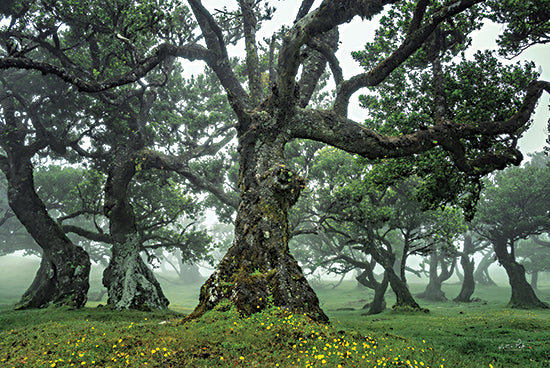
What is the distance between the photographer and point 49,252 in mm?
15398

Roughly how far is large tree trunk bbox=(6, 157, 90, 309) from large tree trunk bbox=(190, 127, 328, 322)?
1067cm

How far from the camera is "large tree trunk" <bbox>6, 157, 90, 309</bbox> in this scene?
47.3 ft

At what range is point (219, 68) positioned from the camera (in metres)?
16.5

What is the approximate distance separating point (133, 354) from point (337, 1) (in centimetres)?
1172

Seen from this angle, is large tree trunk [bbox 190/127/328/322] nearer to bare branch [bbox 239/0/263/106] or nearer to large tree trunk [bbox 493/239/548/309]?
bare branch [bbox 239/0/263/106]

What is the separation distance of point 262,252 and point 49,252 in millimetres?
13916

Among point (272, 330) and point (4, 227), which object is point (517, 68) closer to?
point (272, 330)

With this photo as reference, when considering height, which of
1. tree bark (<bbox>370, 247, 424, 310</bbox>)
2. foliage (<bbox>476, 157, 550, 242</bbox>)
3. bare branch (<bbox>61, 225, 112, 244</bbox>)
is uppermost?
foliage (<bbox>476, 157, 550, 242</bbox>)

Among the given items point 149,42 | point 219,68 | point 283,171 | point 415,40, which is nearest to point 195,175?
point 219,68

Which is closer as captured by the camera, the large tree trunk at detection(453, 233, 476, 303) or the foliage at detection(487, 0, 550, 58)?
the foliage at detection(487, 0, 550, 58)

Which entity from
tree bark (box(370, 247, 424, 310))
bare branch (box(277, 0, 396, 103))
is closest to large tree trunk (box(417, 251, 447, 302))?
tree bark (box(370, 247, 424, 310))

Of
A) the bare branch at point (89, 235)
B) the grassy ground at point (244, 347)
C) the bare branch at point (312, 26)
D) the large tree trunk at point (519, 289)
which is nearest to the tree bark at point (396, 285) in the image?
the grassy ground at point (244, 347)

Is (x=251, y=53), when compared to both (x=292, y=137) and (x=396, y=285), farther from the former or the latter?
(x=396, y=285)

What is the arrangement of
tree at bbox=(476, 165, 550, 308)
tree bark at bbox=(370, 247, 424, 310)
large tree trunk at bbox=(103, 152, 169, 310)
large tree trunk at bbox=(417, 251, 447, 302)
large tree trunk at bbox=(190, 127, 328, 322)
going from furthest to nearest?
large tree trunk at bbox=(417, 251, 447, 302)
tree at bbox=(476, 165, 550, 308)
tree bark at bbox=(370, 247, 424, 310)
large tree trunk at bbox=(103, 152, 169, 310)
large tree trunk at bbox=(190, 127, 328, 322)
